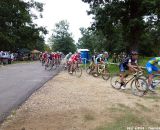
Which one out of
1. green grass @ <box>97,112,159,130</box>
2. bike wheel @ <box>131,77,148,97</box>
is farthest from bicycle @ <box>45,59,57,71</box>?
green grass @ <box>97,112,159,130</box>

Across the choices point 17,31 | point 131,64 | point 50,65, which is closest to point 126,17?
point 50,65

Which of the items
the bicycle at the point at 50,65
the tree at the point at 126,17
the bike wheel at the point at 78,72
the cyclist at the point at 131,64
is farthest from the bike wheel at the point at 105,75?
the tree at the point at 126,17

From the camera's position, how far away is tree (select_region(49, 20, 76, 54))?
138 meters

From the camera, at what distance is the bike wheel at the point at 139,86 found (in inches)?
634

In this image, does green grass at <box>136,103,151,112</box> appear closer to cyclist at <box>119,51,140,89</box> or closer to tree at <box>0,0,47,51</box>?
cyclist at <box>119,51,140,89</box>

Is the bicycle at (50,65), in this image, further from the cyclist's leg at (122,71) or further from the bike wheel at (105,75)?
the cyclist's leg at (122,71)

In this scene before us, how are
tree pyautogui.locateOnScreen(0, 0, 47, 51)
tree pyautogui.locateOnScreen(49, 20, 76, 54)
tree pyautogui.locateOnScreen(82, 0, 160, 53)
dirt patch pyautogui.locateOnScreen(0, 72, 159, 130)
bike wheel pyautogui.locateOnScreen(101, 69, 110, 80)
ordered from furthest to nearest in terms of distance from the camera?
tree pyautogui.locateOnScreen(49, 20, 76, 54)
tree pyautogui.locateOnScreen(0, 0, 47, 51)
tree pyautogui.locateOnScreen(82, 0, 160, 53)
bike wheel pyautogui.locateOnScreen(101, 69, 110, 80)
dirt patch pyautogui.locateOnScreen(0, 72, 159, 130)

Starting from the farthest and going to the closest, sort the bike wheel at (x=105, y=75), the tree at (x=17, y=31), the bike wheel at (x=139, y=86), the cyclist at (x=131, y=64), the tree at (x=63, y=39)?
the tree at (x=63, y=39), the tree at (x=17, y=31), the bike wheel at (x=105, y=75), the cyclist at (x=131, y=64), the bike wheel at (x=139, y=86)

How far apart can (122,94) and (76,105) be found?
376cm

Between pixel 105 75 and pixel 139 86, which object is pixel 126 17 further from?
pixel 139 86

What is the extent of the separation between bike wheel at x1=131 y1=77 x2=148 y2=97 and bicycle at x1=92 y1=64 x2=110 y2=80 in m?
7.77

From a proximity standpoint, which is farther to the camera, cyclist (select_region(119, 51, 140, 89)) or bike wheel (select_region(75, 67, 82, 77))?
bike wheel (select_region(75, 67, 82, 77))

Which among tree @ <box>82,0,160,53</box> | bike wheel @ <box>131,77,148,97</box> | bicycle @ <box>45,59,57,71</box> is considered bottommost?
bike wheel @ <box>131,77,148,97</box>

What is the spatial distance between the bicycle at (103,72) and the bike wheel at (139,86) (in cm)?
777
